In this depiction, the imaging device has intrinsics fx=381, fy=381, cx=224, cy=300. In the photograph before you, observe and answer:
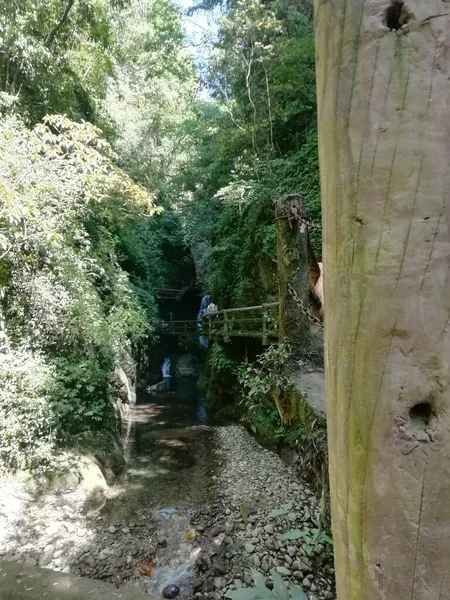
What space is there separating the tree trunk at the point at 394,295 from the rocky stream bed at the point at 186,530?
215 centimetres

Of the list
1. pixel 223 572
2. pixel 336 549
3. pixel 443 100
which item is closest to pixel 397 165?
pixel 443 100

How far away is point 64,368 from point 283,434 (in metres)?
3.94

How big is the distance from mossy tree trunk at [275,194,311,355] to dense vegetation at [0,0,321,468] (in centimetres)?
290

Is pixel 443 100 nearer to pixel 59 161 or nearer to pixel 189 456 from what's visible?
pixel 59 161

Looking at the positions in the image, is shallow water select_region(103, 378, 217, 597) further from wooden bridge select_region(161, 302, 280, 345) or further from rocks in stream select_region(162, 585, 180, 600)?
wooden bridge select_region(161, 302, 280, 345)

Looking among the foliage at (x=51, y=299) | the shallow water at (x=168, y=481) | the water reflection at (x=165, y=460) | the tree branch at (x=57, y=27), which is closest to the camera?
the shallow water at (x=168, y=481)

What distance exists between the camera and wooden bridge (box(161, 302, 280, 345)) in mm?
7033

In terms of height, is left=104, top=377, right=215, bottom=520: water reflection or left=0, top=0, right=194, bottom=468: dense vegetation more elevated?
left=0, top=0, right=194, bottom=468: dense vegetation

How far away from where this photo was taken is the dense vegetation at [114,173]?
5.73 metres

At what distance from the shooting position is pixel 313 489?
5.03 metres

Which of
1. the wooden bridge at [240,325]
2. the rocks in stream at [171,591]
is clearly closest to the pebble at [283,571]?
the rocks in stream at [171,591]

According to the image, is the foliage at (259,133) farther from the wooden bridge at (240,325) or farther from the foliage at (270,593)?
the foliage at (270,593)

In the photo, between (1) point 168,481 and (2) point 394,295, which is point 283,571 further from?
(2) point 394,295

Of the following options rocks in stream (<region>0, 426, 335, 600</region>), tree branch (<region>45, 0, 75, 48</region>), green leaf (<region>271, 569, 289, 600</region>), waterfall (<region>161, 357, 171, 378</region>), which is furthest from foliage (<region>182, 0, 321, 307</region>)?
green leaf (<region>271, 569, 289, 600</region>)
